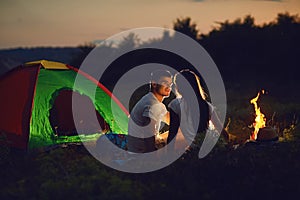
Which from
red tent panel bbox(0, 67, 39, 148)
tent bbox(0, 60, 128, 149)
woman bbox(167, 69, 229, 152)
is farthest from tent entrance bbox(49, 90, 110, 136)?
woman bbox(167, 69, 229, 152)

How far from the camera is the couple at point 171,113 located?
21.3 feet

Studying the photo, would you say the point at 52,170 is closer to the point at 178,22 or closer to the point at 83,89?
the point at 83,89

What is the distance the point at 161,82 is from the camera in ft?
21.7

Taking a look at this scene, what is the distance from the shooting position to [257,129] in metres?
7.45

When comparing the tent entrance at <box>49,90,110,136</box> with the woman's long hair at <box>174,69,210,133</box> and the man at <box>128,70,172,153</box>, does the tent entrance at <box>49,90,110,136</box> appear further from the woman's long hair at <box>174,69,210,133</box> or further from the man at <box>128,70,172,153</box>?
the woman's long hair at <box>174,69,210,133</box>

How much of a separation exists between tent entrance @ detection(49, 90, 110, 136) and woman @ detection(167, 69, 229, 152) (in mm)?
2920

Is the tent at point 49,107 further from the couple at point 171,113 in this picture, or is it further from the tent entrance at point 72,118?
the couple at point 171,113

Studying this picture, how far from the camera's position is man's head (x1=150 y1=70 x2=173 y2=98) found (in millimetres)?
6633

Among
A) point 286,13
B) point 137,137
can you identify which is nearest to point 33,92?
point 137,137

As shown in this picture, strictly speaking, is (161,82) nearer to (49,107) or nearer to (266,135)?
(266,135)

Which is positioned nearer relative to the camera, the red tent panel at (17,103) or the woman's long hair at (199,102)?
the woman's long hair at (199,102)

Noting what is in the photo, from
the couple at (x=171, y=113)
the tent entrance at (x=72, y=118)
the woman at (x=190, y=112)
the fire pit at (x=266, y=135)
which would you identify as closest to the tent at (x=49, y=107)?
the tent entrance at (x=72, y=118)

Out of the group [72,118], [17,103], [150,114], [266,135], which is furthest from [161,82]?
[72,118]

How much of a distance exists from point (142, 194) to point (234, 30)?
55.0 ft
